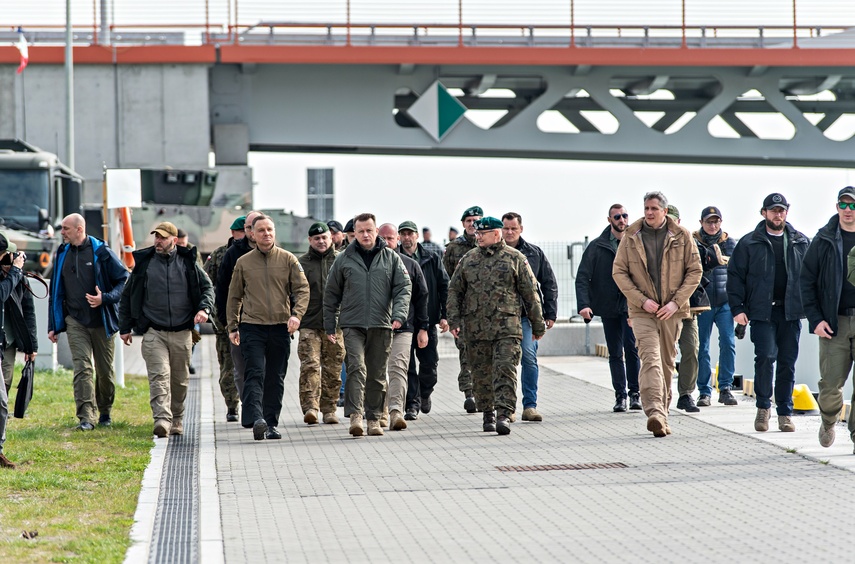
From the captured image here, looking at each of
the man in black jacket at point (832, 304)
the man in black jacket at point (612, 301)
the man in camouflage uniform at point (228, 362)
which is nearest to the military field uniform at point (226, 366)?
the man in camouflage uniform at point (228, 362)

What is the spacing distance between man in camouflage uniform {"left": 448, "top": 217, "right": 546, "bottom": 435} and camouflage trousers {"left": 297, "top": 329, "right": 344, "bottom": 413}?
Result: 1336 mm

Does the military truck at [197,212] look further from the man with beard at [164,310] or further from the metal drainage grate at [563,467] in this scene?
the metal drainage grate at [563,467]

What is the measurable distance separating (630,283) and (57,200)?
14.2 meters

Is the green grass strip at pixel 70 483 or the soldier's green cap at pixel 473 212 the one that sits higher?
the soldier's green cap at pixel 473 212

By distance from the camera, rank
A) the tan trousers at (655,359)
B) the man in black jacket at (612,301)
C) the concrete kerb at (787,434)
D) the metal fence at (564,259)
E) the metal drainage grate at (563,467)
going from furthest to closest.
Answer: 1. the metal fence at (564,259)
2. the man in black jacket at (612,301)
3. the tan trousers at (655,359)
4. the concrete kerb at (787,434)
5. the metal drainage grate at (563,467)

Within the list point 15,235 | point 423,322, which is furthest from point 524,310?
point 15,235

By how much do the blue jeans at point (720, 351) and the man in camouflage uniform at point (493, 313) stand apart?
2.60 meters

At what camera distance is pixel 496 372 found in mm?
11547

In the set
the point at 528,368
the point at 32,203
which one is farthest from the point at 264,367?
the point at 32,203

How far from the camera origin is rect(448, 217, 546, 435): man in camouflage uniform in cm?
1153

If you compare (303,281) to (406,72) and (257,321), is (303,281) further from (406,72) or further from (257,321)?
(406,72)

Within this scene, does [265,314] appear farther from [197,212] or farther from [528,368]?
Answer: [197,212]

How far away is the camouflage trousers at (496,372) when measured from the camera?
11508 mm

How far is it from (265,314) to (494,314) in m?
1.92
